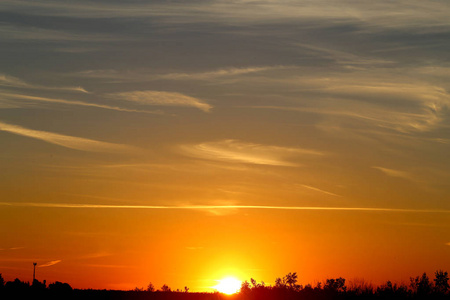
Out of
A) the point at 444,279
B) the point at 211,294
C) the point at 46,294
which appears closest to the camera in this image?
the point at 444,279

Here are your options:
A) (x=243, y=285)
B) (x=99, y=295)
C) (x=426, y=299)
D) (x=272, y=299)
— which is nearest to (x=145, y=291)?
(x=99, y=295)

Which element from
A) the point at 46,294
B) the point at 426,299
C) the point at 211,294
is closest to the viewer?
the point at 426,299

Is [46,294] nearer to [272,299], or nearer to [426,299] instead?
[272,299]

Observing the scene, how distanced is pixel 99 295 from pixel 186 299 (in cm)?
542

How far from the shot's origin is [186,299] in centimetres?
4153

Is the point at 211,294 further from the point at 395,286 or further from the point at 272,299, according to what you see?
the point at 395,286

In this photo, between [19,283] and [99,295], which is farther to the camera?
[19,283]

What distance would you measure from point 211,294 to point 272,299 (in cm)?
439

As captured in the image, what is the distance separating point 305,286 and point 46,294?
16.0 m

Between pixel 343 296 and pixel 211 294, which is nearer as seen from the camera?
pixel 343 296

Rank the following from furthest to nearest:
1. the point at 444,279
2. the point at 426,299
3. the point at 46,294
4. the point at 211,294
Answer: the point at 46,294 < the point at 211,294 < the point at 444,279 < the point at 426,299

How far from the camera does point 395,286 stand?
36719 mm

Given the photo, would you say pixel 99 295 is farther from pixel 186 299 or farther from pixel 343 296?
pixel 343 296

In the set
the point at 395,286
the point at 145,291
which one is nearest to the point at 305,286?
the point at 395,286
